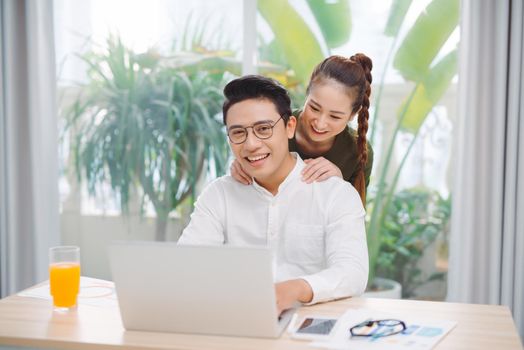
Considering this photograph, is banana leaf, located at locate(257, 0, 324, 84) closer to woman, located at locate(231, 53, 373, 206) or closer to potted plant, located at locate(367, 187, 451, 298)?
potted plant, located at locate(367, 187, 451, 298)

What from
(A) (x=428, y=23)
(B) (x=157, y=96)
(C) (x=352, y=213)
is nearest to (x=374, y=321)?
(C) (x=352, y=213)

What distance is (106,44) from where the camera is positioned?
12.6 feet

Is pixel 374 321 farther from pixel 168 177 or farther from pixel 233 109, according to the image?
pixel 168 177

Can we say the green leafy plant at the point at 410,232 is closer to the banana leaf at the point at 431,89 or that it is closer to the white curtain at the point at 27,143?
the banana leaf at the point at 431,89

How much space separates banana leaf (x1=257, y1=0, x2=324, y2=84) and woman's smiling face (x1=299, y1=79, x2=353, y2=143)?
4.02 ft

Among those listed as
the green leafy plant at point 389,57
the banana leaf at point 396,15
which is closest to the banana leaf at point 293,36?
the green leafy plant at point 389,57

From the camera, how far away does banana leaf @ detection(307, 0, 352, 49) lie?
3492 millimetres

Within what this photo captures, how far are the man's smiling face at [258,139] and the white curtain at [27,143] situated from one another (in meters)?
2.13

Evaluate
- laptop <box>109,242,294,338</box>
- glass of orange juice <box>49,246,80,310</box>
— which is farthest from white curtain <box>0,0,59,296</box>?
laptop <box>109,242,294,338</box>

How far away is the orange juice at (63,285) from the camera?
1.68 metres

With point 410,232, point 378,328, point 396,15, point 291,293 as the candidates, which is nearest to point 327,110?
point 291,293

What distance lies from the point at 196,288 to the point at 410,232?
96.5 inches

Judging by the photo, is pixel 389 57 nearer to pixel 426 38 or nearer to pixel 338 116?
pixel 426 38

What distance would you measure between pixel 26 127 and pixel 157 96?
30.3 inches
